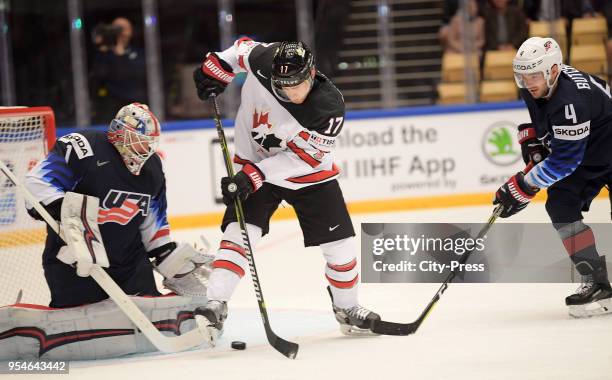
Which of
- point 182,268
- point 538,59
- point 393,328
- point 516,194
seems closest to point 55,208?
point 182,268

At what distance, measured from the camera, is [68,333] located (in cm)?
347

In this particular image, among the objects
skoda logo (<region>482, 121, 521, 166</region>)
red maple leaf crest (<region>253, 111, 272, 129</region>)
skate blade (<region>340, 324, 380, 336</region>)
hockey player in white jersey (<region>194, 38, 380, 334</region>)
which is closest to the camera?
hockey player in white jersey (<region>194, 38, 380, 334</region>)

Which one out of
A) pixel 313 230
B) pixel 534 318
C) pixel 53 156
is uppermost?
pixel 53 156

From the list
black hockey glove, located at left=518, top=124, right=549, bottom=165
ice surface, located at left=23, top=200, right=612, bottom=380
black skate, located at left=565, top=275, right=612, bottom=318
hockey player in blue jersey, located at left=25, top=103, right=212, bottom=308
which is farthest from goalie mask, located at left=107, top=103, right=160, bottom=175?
black skate, located at left=565, top=275, right=612, bottom=318

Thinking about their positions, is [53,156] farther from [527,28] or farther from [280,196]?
[527,28]

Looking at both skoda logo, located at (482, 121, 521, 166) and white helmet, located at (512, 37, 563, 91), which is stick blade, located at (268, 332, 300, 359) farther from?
skoda logo, located at (482, 121, 521, 166)

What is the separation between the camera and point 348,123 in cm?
721

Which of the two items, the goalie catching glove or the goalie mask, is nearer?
the goalie mask

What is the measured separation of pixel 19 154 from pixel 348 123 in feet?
10.8

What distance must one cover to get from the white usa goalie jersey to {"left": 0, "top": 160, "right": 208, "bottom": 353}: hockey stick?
624mm

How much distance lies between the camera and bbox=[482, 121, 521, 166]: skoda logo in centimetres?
720

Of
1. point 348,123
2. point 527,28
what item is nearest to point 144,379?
point 348,123

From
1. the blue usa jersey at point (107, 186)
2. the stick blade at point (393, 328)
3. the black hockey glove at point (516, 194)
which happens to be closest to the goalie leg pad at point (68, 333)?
the blue usa jersey at point (107, 186)

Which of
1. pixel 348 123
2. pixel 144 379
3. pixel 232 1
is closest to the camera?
pixel 144 379
